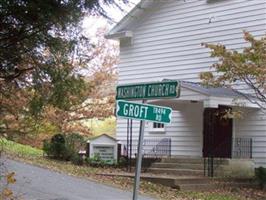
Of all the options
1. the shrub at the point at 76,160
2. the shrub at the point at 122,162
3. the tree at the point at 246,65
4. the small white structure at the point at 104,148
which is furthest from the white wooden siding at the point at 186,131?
the tree at the point at 246,65

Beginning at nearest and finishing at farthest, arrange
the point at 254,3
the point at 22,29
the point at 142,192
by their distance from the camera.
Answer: the point at 22,29, the point at 142,192, the point at 254,3

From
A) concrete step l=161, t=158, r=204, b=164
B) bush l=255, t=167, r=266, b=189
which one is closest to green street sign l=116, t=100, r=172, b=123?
bush l=255, t=167, r=266, b=189

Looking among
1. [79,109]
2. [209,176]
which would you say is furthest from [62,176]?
[79,109]

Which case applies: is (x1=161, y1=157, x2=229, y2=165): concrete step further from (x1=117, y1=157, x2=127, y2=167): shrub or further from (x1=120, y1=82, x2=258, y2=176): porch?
(x1=117, y1=157, x2=127, y2=167): shrub

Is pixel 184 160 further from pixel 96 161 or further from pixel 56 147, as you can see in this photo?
pixel 56 147

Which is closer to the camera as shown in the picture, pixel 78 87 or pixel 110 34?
pixel 78 87

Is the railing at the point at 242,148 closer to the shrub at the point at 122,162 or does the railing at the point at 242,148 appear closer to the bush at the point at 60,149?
the shrub at the point at 122,162

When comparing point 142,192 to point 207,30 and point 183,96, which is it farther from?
point 207,30

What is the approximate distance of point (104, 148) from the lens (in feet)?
75.5

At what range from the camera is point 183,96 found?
19.8 meters

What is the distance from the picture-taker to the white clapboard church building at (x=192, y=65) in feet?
67.2

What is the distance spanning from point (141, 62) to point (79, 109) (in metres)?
11.9

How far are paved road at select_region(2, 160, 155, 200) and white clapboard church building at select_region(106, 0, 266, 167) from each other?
5200mm

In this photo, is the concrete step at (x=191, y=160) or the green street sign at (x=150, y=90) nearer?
the green street sign at (x=150, y=90)
